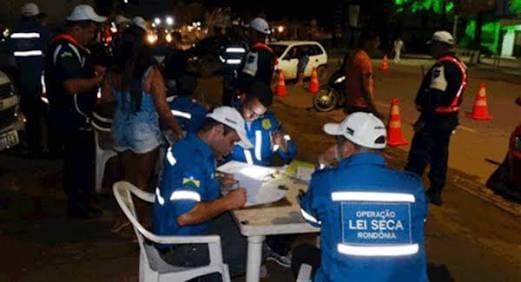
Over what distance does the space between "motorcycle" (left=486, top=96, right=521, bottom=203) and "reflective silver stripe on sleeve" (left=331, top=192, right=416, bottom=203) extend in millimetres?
4847

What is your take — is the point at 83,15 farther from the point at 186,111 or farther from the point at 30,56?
the point at 30,56

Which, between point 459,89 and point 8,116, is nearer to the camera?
point 459,89

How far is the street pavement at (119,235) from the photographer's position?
5109 mm

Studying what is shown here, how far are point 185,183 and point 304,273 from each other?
0.81 meters

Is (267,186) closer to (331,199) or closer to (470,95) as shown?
(331,199)

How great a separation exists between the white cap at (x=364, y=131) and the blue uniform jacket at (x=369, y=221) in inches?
7.6

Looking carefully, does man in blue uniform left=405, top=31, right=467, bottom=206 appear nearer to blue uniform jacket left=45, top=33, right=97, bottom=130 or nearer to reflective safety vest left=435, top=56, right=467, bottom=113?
reflective safety vest left=435, top=56, right=467, bottom=113

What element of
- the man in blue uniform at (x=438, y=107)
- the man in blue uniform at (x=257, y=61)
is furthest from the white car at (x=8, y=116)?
the man in blue uniform at (x=438, y=107)

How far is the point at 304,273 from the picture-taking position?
3529 mm

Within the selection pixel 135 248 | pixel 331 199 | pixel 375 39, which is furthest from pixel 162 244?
pixel 375 39

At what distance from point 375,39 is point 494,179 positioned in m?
2.32

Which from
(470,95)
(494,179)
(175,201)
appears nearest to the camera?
(175,201)

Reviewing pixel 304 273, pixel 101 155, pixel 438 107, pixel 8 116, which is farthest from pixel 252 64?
pixel 304 273

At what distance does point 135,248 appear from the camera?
5480mm
